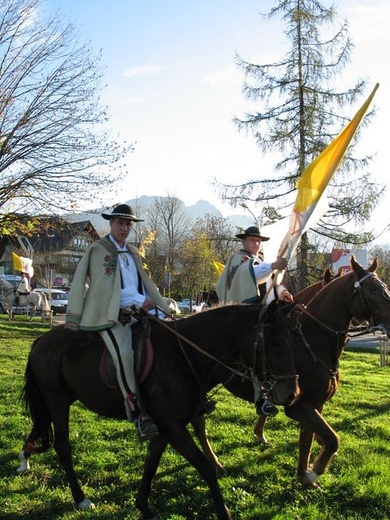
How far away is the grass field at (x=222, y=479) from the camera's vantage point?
4.64 m

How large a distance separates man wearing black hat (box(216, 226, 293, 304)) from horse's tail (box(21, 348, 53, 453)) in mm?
2666

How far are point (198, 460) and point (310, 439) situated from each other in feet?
5.64

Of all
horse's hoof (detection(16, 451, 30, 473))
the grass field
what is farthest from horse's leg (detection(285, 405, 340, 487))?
horse's hoof (detection(16, 451, 30, 473))

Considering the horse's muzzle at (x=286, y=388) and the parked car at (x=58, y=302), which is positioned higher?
the horse's muzzle at (x=286, y=388)

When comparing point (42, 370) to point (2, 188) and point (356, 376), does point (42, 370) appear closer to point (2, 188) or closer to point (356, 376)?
point (356, 376)

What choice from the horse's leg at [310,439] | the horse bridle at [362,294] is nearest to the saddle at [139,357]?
the horse's leg at [310,439]

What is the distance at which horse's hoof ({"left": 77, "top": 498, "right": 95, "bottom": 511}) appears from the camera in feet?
15.4

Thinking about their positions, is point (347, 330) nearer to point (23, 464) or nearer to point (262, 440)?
point (262, 440)

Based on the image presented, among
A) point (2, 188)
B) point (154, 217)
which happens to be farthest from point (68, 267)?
point (2, 188)

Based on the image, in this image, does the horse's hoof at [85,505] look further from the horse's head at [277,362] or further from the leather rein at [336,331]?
the leather rein at [336,331]

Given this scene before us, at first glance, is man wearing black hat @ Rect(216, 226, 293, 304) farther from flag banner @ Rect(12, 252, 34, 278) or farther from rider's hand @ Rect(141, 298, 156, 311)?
flag banner @ Rect(12, 252, 34, 278)

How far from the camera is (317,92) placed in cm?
1834

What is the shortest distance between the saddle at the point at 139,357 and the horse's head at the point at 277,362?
3.44 feet

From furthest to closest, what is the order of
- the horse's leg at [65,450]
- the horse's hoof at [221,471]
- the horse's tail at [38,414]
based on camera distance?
the horse's tail at [38,414] < the horse's hoof at [221,471] < the horse's leg at [65,450]
